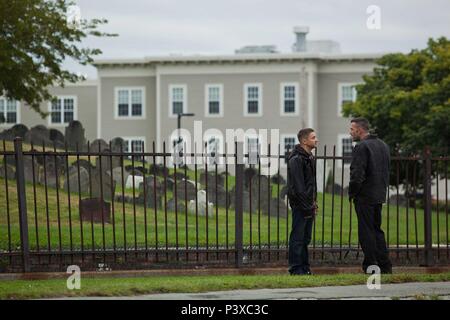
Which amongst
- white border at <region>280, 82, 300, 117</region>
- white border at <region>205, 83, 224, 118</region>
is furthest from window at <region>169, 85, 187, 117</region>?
white border at <region>280, 82, 300, 117</region>

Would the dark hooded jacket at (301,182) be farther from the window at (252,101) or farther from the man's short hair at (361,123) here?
the window at (252,101)

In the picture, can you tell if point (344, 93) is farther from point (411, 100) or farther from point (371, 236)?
point (371, 236)

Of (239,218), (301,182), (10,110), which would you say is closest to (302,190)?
(301,182)

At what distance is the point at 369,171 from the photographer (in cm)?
1483

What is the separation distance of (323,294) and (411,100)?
41.4m

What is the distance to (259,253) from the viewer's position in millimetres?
17031

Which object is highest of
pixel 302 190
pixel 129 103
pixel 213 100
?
pixel 213 100

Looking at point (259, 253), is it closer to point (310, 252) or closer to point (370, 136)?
point (310, 252)

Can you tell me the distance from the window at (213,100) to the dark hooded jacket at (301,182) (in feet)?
191

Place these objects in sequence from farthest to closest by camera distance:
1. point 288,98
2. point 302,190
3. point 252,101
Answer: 1. point 252,101
2. point 288,98
3. point 302,190

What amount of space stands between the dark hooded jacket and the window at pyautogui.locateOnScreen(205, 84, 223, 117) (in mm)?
58275

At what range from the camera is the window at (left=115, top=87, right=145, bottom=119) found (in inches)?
2963

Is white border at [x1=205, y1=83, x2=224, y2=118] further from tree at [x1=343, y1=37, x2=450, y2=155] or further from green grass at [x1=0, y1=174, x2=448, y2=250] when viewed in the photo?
green grass at [x1=0, y1=174, x2=448, y2=250]

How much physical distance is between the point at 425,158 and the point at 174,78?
57.1 meters
